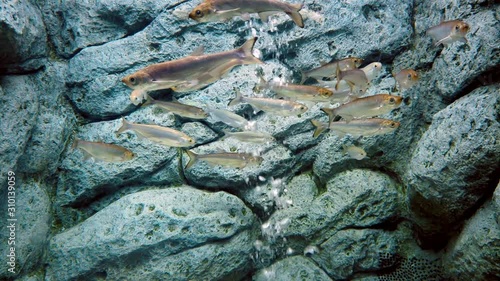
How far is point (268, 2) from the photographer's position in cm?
348

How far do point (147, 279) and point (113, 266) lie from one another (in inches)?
17.6

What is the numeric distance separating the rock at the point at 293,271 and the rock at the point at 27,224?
2781 millimetres

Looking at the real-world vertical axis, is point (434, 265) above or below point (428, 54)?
below

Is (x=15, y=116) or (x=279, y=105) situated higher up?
(x=279, y=105)

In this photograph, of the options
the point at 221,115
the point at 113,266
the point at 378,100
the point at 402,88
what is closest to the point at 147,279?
the point at 113,266

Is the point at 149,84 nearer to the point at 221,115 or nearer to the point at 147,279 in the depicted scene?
the point at 221,115

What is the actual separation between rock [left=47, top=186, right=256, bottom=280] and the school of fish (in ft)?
2.70

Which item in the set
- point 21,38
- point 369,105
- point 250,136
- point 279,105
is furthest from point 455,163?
point 21,38

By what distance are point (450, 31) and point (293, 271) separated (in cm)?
327

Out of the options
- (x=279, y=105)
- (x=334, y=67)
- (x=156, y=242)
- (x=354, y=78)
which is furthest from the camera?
(x=156, y=242)

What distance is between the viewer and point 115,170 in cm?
509

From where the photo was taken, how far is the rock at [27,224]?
185 inches

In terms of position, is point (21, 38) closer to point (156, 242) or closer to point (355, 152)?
point (156, 242)

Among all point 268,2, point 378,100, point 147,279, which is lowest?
point 147,279
